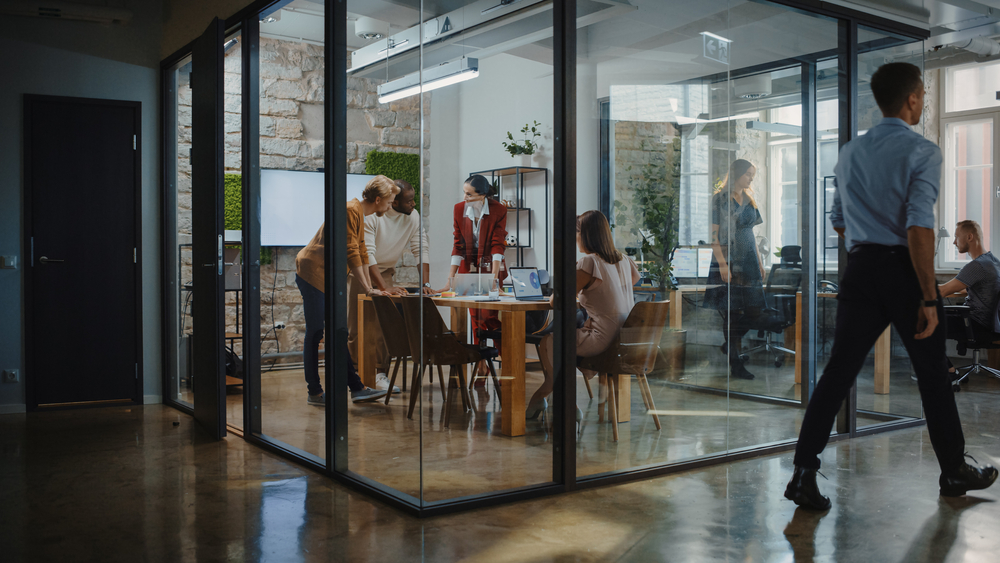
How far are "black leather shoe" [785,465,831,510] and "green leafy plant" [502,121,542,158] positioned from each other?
1.66 m

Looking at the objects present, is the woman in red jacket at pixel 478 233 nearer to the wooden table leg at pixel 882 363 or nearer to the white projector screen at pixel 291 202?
the wooden table leg at pixel 882 363

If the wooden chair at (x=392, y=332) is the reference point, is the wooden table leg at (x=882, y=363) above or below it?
below

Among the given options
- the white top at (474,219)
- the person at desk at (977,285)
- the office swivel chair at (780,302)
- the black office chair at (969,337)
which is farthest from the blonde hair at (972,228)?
the white top at (474,219)

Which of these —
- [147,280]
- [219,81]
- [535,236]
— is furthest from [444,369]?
[147,280]

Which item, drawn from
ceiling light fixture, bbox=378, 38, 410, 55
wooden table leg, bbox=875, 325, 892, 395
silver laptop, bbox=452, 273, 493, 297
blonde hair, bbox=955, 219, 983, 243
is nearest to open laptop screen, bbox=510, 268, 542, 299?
silver laptop, bbox=452, 273, 493, 297

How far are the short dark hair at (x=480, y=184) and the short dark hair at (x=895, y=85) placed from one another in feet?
5.22

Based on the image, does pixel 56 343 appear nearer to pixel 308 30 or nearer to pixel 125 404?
pixel 125 404

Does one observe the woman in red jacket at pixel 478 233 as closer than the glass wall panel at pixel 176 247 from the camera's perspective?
Yes

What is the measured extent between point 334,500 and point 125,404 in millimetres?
3152

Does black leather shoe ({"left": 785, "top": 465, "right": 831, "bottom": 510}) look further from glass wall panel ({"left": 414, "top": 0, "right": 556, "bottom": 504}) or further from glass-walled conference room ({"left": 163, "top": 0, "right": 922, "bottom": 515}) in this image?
glass wall panel ({"left": 414, "top": 0, "right": 556, "bottom": 504})

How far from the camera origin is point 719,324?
12.6 ft

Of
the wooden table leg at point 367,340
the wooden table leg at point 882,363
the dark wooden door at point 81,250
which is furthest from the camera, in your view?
the dark wooden door at point 81,250

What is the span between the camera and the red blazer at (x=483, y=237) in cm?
301

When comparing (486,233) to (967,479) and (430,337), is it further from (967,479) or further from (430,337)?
(967,479)
